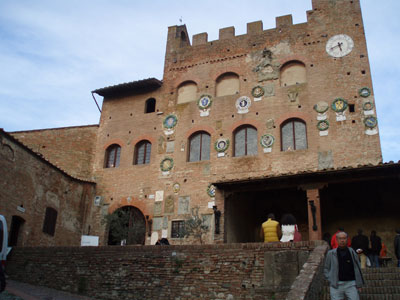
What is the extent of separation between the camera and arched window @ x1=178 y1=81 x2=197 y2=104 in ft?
69.8

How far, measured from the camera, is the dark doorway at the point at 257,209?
17.2m

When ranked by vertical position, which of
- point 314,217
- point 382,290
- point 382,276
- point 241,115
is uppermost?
point 241,115

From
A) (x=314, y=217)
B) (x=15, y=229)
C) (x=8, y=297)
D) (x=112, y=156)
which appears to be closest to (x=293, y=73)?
(x=314, y=217)

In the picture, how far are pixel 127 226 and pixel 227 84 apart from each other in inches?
313

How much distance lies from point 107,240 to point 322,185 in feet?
33.1

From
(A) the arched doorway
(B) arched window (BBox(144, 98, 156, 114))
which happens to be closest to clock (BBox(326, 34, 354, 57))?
(B) arched window (BBox(144, 98, 156, 114))

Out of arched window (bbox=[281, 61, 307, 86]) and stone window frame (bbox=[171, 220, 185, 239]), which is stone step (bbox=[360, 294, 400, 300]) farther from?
arched window (bbox=[281, 61, 307, 86])

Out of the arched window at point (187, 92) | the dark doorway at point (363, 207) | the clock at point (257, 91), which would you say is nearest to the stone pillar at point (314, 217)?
the dark doorway at point (363, 207)

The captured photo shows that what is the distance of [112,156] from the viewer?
71.5 ft

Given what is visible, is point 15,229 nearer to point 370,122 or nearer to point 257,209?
point 257,209

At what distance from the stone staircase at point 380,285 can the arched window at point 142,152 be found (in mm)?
13181

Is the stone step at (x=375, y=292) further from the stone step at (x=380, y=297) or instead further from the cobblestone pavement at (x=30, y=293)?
the cobblestone pavement at (x=30, y=293)

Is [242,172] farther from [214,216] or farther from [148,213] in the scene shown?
[148,213]

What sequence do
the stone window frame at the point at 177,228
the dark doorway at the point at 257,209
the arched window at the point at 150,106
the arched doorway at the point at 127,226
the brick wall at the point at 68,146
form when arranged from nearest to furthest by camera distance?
the dark doorway at the point at 257,209, the stone window frame at the point at 177,228, the arched doorway at the point at 127,226, the brick wall at the point at 68,146, the arched window at the point at 150,106
